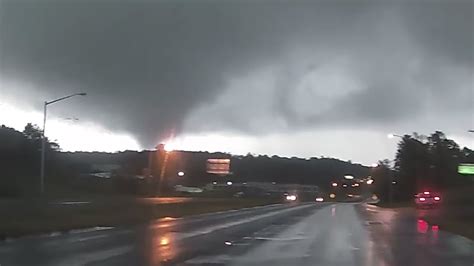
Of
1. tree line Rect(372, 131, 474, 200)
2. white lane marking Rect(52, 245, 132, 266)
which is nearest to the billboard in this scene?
tree line Rect(372, 131, 474, 200)

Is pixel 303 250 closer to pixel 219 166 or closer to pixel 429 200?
pixel 429 200

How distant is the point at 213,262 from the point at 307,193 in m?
175

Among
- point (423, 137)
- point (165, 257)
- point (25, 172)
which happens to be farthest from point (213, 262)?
point (423, 137)

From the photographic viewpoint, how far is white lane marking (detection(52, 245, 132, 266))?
1747 centimetres

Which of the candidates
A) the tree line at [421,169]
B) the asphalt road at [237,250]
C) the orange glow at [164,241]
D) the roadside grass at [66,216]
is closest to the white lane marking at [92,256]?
the asphalt road at [237,250]

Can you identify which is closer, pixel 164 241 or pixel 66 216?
pixel 164 241

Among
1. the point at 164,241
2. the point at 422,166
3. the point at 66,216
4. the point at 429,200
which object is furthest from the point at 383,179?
the point at 164,241

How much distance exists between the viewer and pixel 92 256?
1909cm

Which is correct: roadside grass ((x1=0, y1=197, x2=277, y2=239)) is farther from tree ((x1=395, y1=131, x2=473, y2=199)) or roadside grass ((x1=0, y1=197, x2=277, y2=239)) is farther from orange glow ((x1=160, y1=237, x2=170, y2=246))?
tree ((x1=395, y1=131, x2=473, y2=199))

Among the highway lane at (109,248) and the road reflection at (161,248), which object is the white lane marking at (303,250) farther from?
the road reflection at (161,248)

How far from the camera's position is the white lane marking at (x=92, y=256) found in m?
17.5

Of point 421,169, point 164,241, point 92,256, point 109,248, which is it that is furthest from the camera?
point 421,169

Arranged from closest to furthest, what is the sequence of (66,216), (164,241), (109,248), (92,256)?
(92,256) < (109,248) < (164,241) < (66,216)

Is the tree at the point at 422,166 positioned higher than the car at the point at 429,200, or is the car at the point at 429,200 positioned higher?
the tree at the point at 422,166
